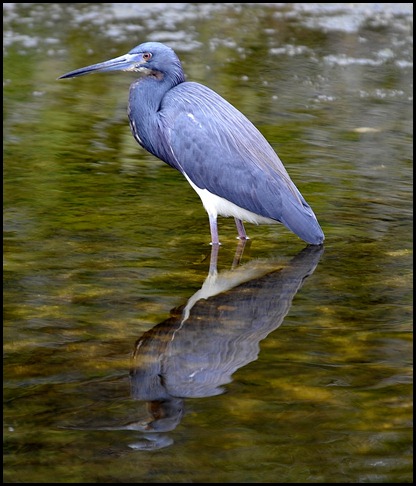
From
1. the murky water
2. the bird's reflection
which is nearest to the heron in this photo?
the murky water

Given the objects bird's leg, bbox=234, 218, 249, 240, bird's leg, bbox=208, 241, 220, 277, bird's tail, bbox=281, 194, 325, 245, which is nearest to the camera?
bird's leg, bbox=208, 241, 220, 277

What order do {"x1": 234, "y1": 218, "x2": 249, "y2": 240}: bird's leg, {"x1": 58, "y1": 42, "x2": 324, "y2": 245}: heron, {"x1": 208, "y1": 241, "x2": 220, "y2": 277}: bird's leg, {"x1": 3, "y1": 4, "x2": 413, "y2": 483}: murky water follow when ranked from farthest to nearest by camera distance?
{"x1": 234, "y1": 218, "x2": 249, "y2": 240}: bird's leg
{"x1": 58, "y1": 42, "x2": 324, "y2": 245}: heron
{"x1": 208, "y1": 241, "x2": 220, "y2": 277}: bird's leg
{"x1": 3, "y1": 4, "x2": 413, "y2": 483}: murky water

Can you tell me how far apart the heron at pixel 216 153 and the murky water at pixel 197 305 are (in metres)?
0.22

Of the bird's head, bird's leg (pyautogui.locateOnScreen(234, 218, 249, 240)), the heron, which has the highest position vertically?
the bird's head

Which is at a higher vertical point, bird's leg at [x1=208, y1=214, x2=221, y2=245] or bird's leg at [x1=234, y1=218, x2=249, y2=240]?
bird's leg at [x1=208, y1=214, x2=221, y2=245]

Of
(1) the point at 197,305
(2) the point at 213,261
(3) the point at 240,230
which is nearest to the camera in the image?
(1) the point at 197,305

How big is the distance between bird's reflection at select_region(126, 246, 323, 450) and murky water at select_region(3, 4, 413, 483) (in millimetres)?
12

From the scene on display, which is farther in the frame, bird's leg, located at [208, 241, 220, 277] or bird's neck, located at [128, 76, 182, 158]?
bird's neck, located at [128, 76, 182, 158]

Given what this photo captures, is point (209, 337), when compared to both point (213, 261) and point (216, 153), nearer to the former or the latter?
point (213, 261)

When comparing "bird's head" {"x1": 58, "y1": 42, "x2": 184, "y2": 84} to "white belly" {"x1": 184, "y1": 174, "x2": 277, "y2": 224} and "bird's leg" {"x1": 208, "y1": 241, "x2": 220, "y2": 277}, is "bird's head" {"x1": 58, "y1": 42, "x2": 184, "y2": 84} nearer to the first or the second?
"white belly" {"x1": 184, "y1": 174, "x2": 277, "y2": 224}

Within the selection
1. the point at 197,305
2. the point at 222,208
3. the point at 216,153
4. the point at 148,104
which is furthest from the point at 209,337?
the point at 148,104

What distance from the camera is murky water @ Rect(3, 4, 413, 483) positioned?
396cm

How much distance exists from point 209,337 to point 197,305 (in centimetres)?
47

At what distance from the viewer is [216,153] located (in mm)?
6684
